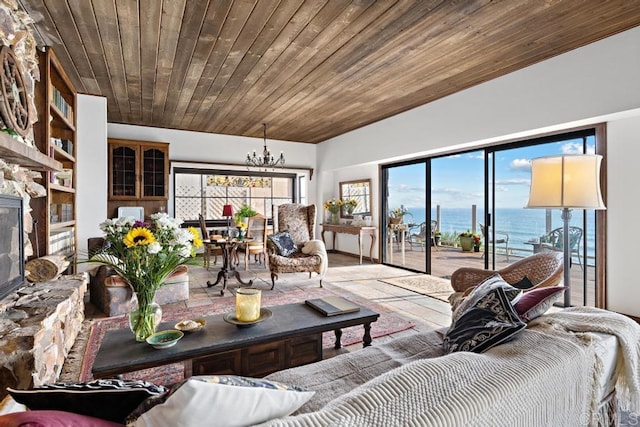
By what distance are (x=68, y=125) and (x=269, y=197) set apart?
428 cm

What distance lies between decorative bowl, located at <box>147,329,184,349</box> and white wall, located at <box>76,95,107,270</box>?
3.48 meters

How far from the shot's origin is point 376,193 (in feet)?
22.1

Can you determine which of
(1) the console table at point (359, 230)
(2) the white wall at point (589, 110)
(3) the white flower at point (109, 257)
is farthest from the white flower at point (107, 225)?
(1) the console table at point (359, 230)

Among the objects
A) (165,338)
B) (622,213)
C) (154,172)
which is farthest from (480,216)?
(154,172)

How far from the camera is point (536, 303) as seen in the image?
4.77 ft

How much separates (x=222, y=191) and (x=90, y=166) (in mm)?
3016

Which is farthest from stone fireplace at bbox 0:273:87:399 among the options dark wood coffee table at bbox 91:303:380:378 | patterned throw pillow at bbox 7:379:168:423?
patterned throw pillow at bbox 7:379:168:423

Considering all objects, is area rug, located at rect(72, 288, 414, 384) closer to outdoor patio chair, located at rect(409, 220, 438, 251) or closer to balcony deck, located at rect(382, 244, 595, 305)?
balcony deck, located at rect(382, 244, 595, 305)

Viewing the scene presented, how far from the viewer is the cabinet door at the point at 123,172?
19.0 feet

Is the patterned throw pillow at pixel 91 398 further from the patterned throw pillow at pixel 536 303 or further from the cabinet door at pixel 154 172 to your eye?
the cabinet door at pixel 154 172

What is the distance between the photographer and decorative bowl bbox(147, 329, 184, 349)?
65.4 inches

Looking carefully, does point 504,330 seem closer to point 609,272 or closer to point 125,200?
point 609,272

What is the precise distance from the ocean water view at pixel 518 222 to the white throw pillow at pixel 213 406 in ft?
13.1

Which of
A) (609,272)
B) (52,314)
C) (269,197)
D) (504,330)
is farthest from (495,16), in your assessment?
(269,197)
